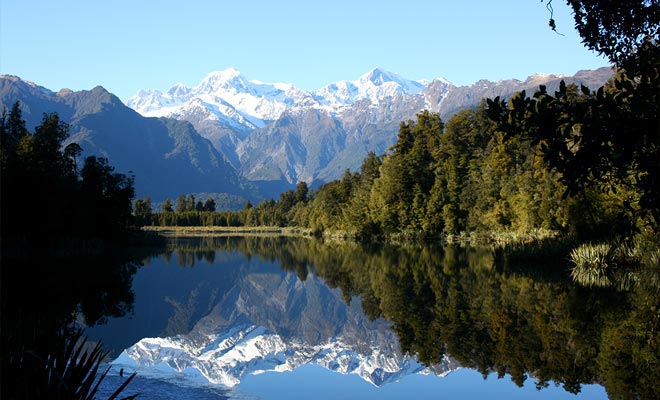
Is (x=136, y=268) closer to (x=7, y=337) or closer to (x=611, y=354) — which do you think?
(x=611, y=354)

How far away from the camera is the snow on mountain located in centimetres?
1504

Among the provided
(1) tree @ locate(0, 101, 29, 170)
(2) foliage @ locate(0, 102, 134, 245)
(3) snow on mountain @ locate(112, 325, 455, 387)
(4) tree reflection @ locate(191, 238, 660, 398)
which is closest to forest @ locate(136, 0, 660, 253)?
(4) tree reflection @ locate(191, 238, 660, 398)

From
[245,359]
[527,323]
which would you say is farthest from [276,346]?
[527,323]

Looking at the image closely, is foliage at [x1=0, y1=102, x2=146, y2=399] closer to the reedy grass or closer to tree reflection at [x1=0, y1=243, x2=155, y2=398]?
tree reflection at [x1=0, y1=243, x2=155, y2=398]

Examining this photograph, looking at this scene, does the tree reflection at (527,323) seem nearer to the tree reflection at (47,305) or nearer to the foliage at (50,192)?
the tree reflection at (47,305)

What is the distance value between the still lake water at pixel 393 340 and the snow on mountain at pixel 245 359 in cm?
5

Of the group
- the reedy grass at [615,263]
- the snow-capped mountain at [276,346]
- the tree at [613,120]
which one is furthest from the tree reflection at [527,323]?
the tree at [613,120]

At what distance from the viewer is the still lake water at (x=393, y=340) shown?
1341 cm

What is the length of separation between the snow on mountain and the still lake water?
5 centimetres

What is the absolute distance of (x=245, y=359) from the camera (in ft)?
57.0

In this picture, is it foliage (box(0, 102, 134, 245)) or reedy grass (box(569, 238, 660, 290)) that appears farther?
foliage (box(0, 102, 134, 245))

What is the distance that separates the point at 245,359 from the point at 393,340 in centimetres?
423

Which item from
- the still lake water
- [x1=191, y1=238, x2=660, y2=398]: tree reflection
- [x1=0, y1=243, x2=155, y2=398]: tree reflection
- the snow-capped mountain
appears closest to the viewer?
[x1=0, y1=243, x2=155, y2=398]: tree reflection

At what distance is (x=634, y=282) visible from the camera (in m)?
25.7
